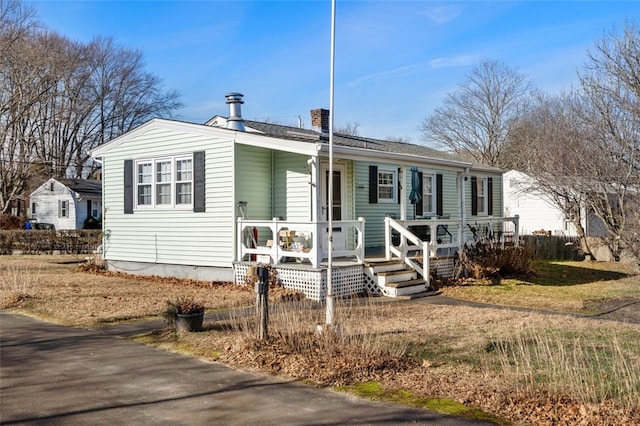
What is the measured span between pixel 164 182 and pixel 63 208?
29.2m

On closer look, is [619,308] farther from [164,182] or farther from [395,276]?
[164,182]

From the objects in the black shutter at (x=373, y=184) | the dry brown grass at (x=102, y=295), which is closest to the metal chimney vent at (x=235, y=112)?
the black shutter at (x=373, y=184)

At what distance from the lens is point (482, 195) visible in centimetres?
2272

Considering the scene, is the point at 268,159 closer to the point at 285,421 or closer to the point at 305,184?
the point at 305,184

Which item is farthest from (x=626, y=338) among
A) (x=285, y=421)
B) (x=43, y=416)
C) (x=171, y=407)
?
(x=43, y=416)

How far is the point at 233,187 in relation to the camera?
46.1ft

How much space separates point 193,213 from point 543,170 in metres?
14.7

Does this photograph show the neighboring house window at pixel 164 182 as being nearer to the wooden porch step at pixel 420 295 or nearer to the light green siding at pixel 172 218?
the light green siding at pixel 172 218

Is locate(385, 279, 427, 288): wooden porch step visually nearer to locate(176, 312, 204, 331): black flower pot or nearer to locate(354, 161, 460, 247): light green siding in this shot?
locate(354, 161, 460, 247): light green siding

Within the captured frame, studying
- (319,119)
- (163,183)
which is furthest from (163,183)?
(319,119)

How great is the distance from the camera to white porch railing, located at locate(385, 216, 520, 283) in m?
13.8

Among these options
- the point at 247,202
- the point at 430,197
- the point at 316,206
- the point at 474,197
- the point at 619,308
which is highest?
the point at 474,197

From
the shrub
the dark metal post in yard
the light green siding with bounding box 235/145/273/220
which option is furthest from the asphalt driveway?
the shrub

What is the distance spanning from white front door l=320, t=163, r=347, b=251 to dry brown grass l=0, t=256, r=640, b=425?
3.34m
